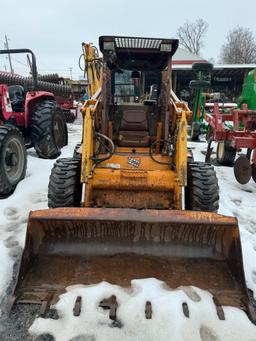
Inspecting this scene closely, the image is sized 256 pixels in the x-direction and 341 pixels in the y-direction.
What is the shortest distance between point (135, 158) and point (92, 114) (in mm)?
789

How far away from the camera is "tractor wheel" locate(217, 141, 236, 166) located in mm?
7080

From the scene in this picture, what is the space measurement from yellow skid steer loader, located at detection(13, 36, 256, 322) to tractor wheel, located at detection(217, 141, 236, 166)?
3.45m

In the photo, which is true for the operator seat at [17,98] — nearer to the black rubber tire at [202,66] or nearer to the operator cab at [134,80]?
A: the operator cab at [134,80]

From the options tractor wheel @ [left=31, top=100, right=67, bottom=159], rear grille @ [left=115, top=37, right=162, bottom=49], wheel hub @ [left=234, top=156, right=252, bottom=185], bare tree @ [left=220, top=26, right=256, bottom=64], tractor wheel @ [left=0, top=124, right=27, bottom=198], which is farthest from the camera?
bare tree @ [left=220, top=26, right=256, bottom=64]

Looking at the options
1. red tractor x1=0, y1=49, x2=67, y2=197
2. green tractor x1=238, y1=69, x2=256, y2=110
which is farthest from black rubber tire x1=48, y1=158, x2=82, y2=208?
green tractor x1=238, y1=69, x2=256, y2=110

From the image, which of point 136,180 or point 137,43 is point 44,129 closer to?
point 137,43

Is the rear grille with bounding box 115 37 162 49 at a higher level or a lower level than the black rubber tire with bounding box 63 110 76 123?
higher

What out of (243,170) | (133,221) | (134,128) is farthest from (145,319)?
(243,170)

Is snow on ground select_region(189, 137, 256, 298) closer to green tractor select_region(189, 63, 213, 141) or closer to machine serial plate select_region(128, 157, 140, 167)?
machine serial plate select_region(128, 157, 140, 167)

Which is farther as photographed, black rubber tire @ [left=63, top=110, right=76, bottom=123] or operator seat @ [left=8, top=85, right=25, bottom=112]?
black rubber tire @ [left=63, top=110, right=76, bottom=123]

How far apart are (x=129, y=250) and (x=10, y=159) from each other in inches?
123

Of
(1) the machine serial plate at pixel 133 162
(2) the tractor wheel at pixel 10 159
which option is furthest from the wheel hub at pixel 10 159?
(1) the machine serial plate at pixel 133 162

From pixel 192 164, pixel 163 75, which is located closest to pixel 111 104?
pixel 163 75

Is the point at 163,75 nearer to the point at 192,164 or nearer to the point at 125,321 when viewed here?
the point at 192,164
